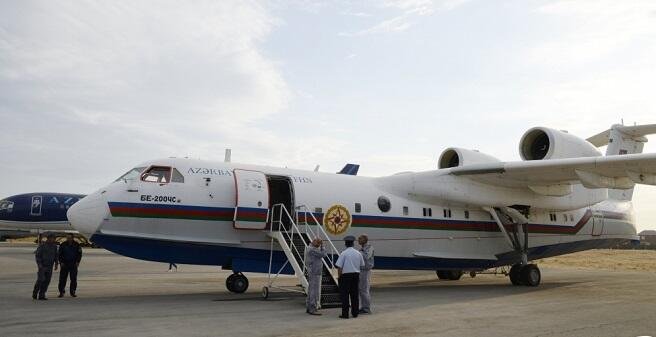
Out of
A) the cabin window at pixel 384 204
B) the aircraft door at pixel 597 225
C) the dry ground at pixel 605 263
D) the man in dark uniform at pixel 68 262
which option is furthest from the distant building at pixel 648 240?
the man in dark uniform at pixel 68 262

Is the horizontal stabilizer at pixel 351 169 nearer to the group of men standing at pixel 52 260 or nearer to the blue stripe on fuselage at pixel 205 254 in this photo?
the blue stripe on fuselage at pixel 205 254

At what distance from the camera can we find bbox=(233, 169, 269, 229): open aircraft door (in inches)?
493

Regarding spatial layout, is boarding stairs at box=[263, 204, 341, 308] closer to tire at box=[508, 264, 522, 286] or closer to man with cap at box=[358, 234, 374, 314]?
man with cap at box=[358, 234, 374, 314]

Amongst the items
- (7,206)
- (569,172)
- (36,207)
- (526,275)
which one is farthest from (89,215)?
(7,206)

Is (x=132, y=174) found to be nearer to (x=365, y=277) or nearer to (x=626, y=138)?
(x=365, y=277)

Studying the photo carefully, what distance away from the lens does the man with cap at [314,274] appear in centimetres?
992

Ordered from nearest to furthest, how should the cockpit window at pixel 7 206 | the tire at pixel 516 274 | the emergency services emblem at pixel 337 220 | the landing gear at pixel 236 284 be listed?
the landing gear at pixel 236 284
the emergency services emblem at pixel 337 220
the tire at pixel 516 274
the cockpit window at pixel 7 206

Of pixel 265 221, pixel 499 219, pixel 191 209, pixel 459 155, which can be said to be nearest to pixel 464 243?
pixel 499 219

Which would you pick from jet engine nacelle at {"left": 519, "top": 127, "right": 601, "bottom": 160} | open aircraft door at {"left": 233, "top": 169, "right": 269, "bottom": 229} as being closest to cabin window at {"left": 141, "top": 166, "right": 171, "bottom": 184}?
open aircraft door at {"left": 233, "top": 169, "right": 269, "bottom": 229}

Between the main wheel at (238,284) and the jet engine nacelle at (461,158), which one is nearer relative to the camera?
the main wheel at (238,284)

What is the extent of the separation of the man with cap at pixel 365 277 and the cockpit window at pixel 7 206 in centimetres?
3564

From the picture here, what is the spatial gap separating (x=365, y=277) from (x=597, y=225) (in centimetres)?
1222

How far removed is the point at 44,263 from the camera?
11617 mm

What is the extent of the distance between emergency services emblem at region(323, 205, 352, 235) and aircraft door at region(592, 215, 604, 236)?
9.99 meters
